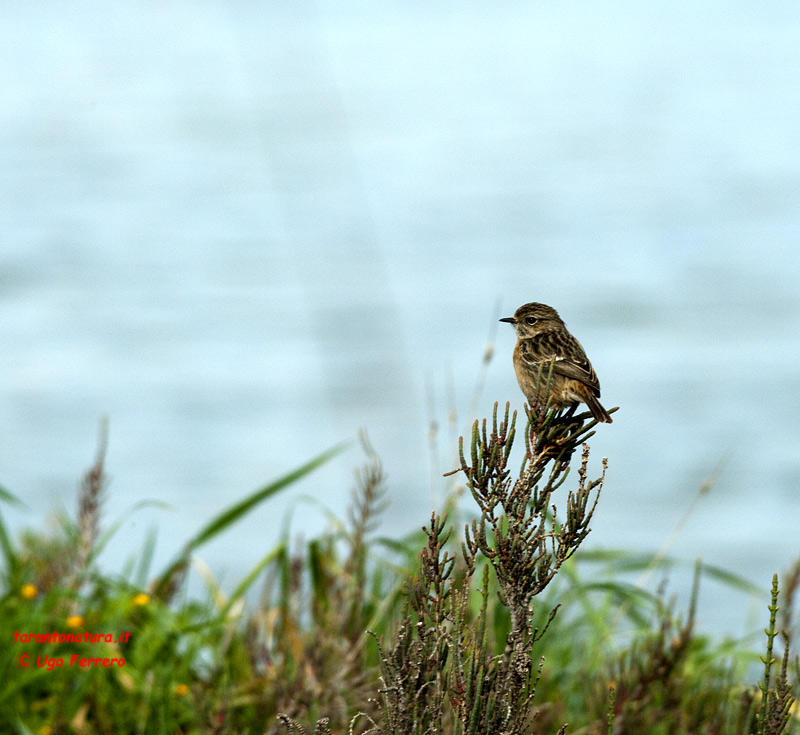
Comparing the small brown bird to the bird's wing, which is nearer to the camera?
the small brown bird

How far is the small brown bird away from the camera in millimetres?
3920

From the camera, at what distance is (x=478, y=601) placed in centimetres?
636

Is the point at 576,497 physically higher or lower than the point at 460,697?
higher

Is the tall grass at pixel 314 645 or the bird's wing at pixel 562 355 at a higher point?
the bird's wing at pixel 562 355

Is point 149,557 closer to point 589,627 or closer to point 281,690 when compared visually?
point 281,690

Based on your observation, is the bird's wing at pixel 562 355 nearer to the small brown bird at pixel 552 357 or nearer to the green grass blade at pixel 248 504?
the small brown bird at pixel 552 357

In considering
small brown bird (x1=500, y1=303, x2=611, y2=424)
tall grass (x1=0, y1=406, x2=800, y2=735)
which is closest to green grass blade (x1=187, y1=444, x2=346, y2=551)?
tall grass (x1=0, y1=406, x2=800, y2=735)

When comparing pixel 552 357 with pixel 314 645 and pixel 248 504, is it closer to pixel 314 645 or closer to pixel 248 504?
pixel 314 645

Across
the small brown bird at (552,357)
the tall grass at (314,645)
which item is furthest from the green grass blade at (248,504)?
the small brown bird at (552,357)

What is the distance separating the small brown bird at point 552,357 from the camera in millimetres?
3920

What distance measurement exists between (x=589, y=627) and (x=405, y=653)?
4166 mm

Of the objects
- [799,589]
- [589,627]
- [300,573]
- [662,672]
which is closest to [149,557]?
[300,573]

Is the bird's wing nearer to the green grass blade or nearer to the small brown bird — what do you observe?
the small brown bird

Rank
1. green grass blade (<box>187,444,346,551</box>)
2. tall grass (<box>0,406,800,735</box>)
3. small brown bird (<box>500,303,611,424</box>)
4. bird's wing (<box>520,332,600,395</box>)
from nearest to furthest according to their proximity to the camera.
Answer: small brown bird (<box>500,303,611,424</box>)
bird's wing (<box>520,332,600,395</box>)
tall grass (<box>0,406,800,735</box>)
green grass blade (<box>187,444,346,551</box>)
